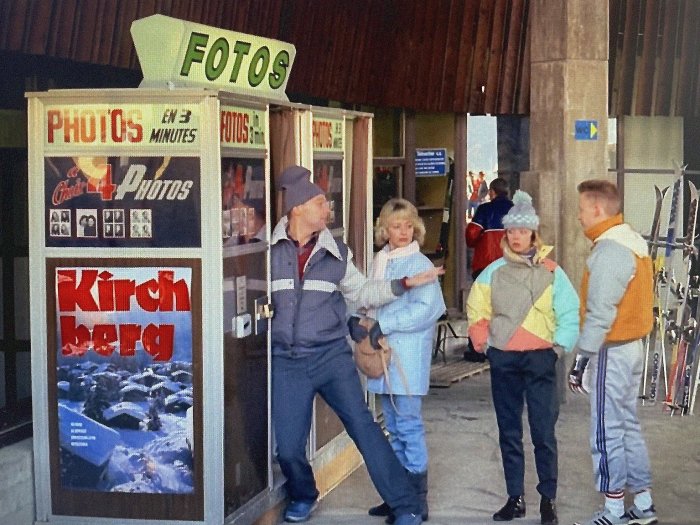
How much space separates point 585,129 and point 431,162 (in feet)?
14.4

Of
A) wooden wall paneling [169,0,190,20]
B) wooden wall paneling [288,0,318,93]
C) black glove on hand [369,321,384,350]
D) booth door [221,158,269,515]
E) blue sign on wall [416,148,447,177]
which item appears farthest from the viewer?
blue sign on wall [416,148,447,177]

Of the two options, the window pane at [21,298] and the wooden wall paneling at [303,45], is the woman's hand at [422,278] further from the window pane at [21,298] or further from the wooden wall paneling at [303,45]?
the wooden wall paneling at [303,45]

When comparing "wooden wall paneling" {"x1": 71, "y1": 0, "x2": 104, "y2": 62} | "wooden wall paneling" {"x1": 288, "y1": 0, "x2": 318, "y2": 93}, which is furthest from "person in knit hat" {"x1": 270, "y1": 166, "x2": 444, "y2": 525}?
"wooden wall paneling" {"x1": 288, "y1": 0, "x2": 318, "y2": 93}

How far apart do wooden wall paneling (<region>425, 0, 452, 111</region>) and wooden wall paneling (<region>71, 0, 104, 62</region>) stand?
6247 millimetres

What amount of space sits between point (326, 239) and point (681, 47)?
8.65 meters

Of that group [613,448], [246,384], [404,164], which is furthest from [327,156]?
[404,164]

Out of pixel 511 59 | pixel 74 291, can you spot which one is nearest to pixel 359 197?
pixel 74 291

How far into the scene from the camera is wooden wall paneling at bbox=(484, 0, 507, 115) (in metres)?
13.9

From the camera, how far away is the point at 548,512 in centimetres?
712

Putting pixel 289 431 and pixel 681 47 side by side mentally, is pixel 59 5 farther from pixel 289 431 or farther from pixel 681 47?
pixel 681 47

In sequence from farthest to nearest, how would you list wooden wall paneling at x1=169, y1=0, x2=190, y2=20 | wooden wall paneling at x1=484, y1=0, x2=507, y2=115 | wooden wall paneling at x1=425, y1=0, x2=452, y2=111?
wooden wall paneling at x1=484, y1=0, x2=507, y2=115
wooden wall paneling at x1=425, y1=0, x2=452, y2=111
wooden wall paneling at x1=169, y1=0, x2=190, y2=20

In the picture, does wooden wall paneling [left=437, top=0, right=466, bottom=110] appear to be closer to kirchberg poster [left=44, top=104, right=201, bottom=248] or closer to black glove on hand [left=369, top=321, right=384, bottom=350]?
black glove on hand [left=369, top=321, right=384, bottom=350]

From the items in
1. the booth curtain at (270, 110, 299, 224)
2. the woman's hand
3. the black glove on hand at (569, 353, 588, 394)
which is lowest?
the black glove on hand at (569, 353, 588, 394)

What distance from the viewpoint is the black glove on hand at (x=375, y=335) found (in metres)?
7.05
